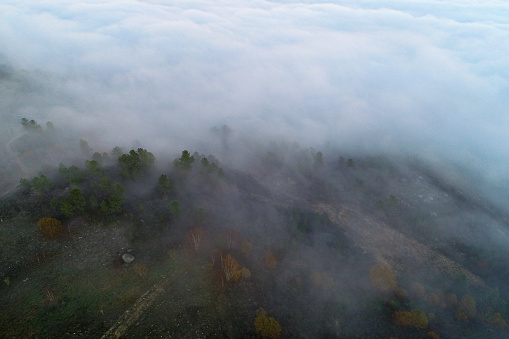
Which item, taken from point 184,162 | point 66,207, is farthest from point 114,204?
point 184,162

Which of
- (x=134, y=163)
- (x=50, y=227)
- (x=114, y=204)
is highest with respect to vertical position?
(x=134, y=163)

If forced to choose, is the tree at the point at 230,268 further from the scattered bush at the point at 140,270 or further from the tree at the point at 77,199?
the tree at the point at 77,199

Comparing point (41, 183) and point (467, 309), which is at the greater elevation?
point (41, 183)

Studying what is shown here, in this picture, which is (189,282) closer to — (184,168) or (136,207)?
(136,207)

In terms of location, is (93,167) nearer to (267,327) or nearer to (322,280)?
(267,327)

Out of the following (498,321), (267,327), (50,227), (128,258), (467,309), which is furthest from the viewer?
(50,227)

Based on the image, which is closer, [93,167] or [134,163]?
[93,167]

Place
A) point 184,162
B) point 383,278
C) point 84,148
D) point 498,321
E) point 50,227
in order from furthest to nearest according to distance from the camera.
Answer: point 84,148
point 184,162
point 383,278
point 50,227
point 498,321
